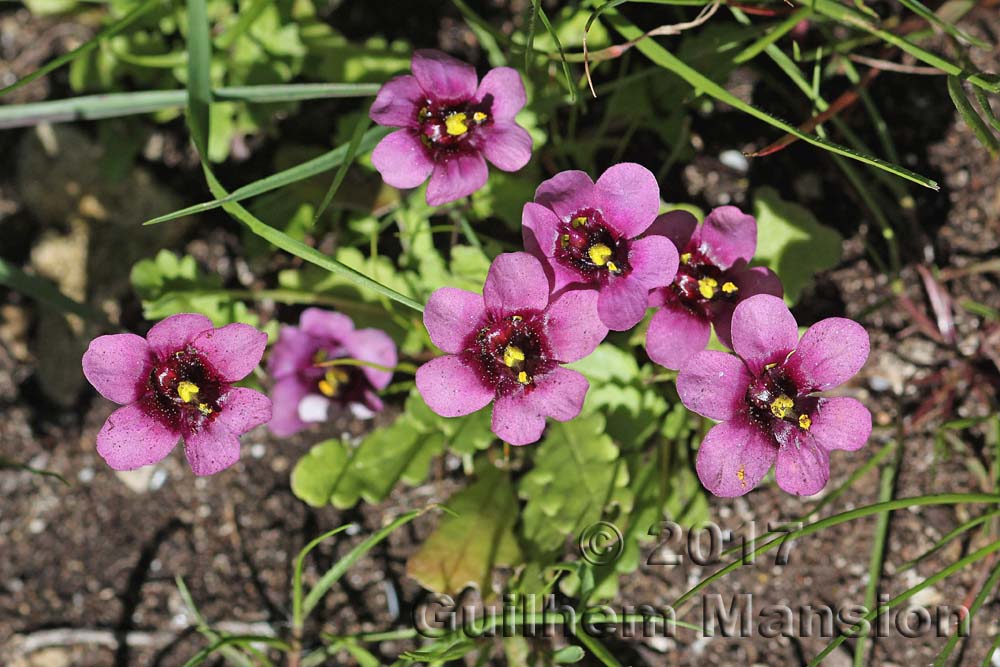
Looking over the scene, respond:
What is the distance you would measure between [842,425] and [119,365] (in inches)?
68.3

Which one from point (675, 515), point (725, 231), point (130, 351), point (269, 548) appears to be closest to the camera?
point (130, 351)

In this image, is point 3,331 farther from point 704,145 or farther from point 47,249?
point 704,145

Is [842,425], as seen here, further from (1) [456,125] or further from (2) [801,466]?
(1) [456,125]

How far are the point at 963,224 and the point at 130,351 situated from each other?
2881 millimetres

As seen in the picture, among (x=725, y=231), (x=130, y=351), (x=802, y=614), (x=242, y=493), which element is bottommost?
(x=802, y=614)

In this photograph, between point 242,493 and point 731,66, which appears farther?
point 242,493

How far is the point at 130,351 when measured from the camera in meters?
2.06

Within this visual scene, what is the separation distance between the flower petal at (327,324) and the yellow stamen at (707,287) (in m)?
1.14

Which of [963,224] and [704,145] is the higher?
[704,145]

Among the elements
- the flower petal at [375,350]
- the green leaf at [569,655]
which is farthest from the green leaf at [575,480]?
the flower petal at [375,350]

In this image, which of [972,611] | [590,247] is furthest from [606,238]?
[972,611]

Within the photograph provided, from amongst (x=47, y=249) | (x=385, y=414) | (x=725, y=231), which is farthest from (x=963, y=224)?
(x=47, y=249)

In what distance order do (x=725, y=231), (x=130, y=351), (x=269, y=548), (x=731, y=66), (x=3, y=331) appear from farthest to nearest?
(x=3, y=331) → (x=269, y=548) → (x=731, y=66) → (x=725, y=231) → (x=130, y=351)

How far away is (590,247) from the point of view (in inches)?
85.4
